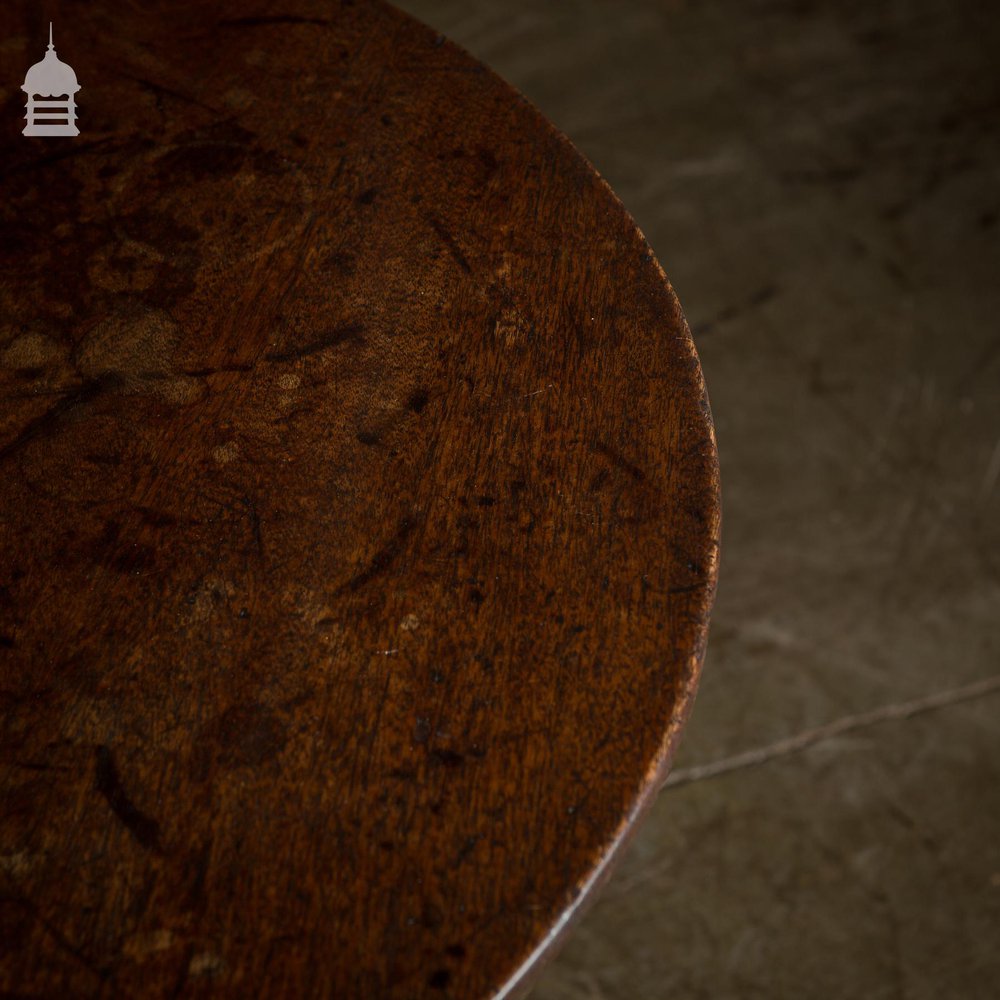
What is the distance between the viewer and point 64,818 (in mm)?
546

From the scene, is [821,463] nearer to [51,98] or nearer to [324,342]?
[324,342]

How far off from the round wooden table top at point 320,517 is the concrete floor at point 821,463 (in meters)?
0.86

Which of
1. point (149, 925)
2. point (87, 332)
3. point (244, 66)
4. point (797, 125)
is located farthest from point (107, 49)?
point (797, 125)

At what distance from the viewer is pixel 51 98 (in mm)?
863

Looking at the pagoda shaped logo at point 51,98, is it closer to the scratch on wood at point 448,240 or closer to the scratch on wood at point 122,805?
the scratch on wood at point 448,240

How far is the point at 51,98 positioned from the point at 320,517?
0.49 metres

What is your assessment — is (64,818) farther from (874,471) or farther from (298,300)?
(874,471)

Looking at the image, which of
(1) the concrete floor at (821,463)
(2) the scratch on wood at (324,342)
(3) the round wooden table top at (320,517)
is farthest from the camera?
(1) the concrete floor at (821,463)

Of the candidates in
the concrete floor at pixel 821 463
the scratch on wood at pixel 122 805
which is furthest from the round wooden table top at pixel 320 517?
the concrete floor at pixel 821 463

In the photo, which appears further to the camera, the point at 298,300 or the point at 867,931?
the point at 867,931

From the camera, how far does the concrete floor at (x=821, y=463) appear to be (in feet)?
4.39

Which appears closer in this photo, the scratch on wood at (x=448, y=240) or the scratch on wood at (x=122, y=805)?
the scratch on wood at (x=122, y=805)

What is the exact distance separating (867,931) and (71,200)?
128cm

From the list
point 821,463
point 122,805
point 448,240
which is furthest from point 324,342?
point 821,463
